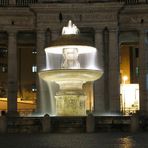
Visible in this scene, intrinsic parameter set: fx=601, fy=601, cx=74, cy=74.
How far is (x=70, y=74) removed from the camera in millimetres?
41094

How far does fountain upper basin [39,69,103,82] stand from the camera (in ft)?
135

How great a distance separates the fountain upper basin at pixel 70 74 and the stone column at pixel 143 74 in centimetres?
1508

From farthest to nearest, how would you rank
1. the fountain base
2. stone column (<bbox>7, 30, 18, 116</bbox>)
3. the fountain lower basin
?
stone column (<bbox>7, 30, 18, 116</bbox>), the fountain base, the fountain lower basin

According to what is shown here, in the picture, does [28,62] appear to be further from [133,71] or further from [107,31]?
[107,31]

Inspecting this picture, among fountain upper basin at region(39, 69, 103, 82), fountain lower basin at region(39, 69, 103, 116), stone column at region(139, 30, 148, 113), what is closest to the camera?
fountain upper basin at region(39, 69, 103, 82)

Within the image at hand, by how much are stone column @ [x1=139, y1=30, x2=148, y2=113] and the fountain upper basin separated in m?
15.1

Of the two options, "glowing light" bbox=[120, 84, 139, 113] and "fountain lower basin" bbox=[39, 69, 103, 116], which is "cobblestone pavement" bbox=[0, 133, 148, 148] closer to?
"fountain lower basin" bbox=[39, 69, 103, 116]

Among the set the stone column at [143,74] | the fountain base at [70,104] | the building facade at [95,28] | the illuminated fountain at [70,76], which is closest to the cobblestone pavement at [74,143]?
the illuminated fountain at [70,76]

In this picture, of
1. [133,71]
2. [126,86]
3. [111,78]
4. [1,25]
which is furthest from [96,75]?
[133,71]

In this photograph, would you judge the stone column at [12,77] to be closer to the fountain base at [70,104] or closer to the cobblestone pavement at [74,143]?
the fountain base at [70,104]

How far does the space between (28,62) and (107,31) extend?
35.1m

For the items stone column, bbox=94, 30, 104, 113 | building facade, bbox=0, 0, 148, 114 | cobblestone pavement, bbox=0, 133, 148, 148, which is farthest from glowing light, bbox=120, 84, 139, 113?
cobblestone pavement, bbox=0, 133, 148, 148

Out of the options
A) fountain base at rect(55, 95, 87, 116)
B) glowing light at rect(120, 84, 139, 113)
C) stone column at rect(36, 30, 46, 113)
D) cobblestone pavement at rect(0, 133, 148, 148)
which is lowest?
cobblestone pavement at rect(0, 133, 148, 148)

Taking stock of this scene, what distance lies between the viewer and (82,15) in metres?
56.4
